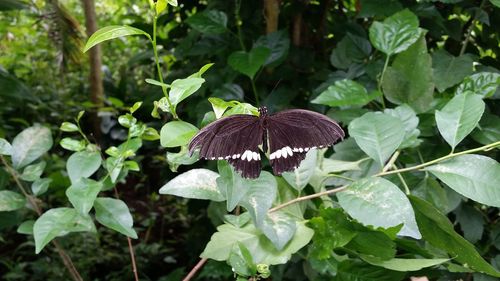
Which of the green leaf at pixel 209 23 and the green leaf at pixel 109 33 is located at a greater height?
the green leaf at pixel 109 33

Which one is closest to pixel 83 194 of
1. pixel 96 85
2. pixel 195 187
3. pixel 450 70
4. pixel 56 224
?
pixel 56 224

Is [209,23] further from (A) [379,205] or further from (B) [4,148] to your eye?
(A) [379,205]

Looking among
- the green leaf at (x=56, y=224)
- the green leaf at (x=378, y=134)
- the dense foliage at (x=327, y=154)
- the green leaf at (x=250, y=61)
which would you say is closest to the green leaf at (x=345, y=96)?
the dense foliage at (x=327, y=154)

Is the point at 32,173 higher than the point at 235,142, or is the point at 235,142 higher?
the point at 235,142

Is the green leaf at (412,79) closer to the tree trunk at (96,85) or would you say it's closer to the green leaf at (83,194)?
the green leaf at (83,194)

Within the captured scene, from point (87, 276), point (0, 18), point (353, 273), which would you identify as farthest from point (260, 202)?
point (0, 18)

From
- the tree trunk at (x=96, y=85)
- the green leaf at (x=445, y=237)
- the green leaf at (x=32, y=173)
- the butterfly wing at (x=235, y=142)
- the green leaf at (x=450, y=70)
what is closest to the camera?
the butterfly wing at (x=235, y=142)
